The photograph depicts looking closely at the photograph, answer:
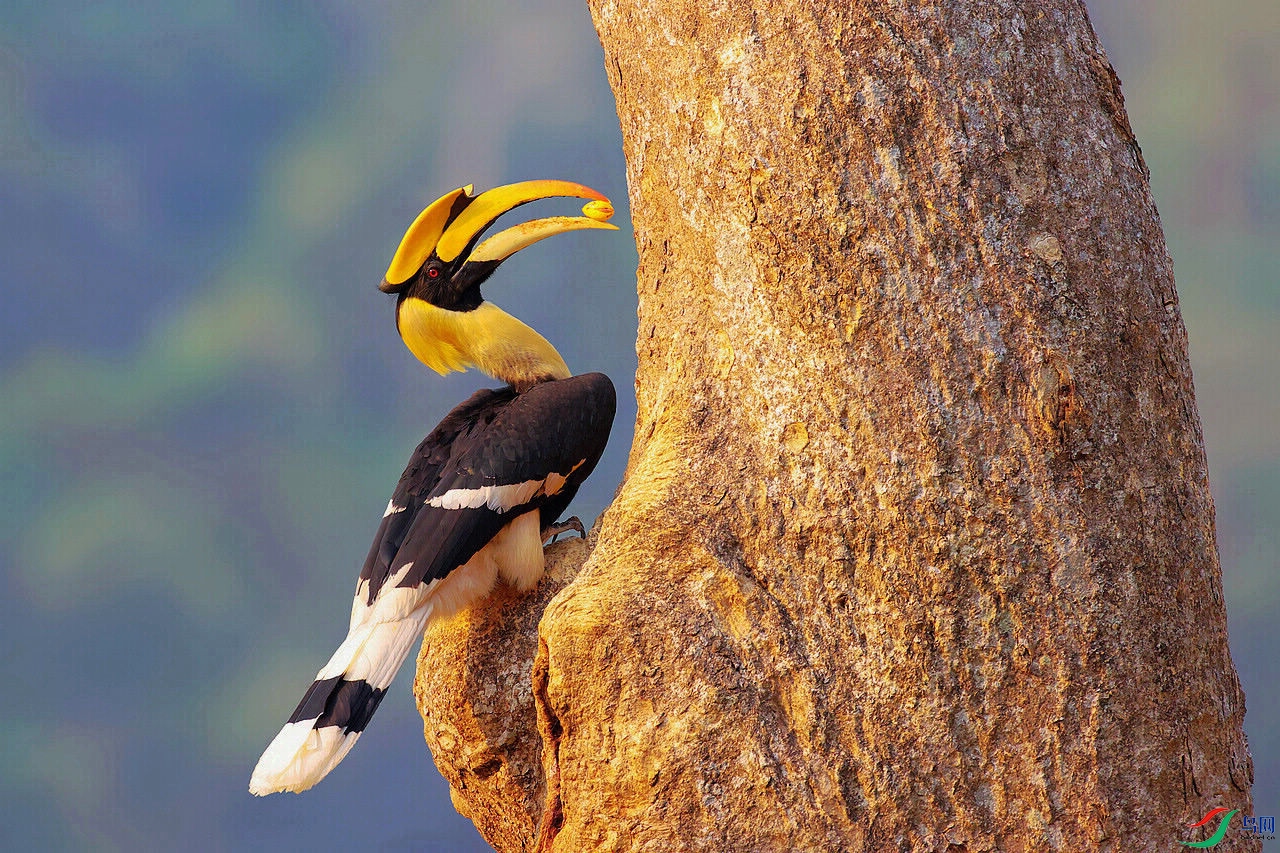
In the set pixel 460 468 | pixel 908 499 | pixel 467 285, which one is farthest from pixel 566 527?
pixel 908 499

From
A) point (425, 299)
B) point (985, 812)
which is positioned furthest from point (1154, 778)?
point (425, 299)

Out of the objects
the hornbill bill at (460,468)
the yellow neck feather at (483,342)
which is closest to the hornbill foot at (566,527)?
the hornbill bill at (460,468)

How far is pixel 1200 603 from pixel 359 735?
1988 millimetres

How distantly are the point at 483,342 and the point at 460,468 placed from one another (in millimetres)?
551

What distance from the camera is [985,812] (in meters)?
2.55

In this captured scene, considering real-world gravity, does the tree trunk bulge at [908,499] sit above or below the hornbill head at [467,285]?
below

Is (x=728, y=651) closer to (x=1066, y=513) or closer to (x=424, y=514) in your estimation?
(x=1066, y=513)

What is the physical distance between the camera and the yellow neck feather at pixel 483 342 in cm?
379

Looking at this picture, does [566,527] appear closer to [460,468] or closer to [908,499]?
[460,468]

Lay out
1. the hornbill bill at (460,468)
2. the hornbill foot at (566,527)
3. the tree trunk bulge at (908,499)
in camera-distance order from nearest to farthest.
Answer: the tree trunk bulge at (908,499) → the hornbill bill at (460,468) → the hornbill foot at (566,527)

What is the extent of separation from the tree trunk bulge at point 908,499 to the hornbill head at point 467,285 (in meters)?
0.91

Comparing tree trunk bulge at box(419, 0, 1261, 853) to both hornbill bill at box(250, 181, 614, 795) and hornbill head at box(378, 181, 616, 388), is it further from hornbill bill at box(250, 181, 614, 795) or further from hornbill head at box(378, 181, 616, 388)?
hornbill head at box(378, 181, 616, 388)

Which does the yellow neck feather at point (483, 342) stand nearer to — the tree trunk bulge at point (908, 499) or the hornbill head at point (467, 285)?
the hornbill head at point (467, 285)

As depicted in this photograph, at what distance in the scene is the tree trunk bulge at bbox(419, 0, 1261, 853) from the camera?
257 cm
